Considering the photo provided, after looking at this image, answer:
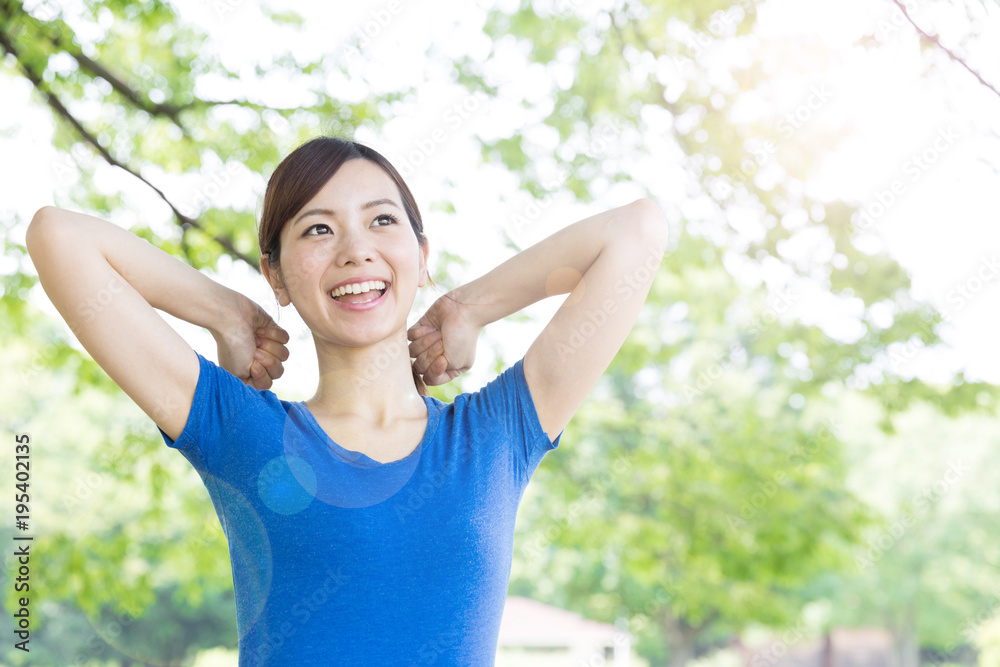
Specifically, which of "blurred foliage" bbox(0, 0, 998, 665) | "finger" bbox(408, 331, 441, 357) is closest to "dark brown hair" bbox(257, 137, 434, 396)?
"finger" bbox(408, 331, 441, 357)

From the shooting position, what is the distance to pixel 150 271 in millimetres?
1471

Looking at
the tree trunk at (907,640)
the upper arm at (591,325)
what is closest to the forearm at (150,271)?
the upper arm at (591,325)

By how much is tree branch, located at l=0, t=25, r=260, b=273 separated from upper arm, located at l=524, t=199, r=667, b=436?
2801 mm


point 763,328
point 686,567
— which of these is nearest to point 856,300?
point 763,328

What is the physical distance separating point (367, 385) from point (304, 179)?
0.42 m

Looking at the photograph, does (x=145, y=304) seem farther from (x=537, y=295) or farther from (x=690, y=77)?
(x=690, y=77)

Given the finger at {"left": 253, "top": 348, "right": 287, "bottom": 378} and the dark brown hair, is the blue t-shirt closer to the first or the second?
the finger at {"left": 253, "top": 348, "right": 287, "bottom": 378}

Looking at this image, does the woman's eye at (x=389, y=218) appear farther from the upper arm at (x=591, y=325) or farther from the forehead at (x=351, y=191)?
the upper arm at (x=591, y=325)

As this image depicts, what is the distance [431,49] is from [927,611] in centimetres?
2193

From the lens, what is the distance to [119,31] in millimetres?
4938

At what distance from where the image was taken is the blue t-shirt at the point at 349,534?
1285 mm

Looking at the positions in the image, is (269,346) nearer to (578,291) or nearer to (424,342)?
(424,342)

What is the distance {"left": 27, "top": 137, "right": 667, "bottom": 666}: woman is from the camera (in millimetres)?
1304

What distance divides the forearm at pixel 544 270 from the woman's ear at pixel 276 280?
0.34m
